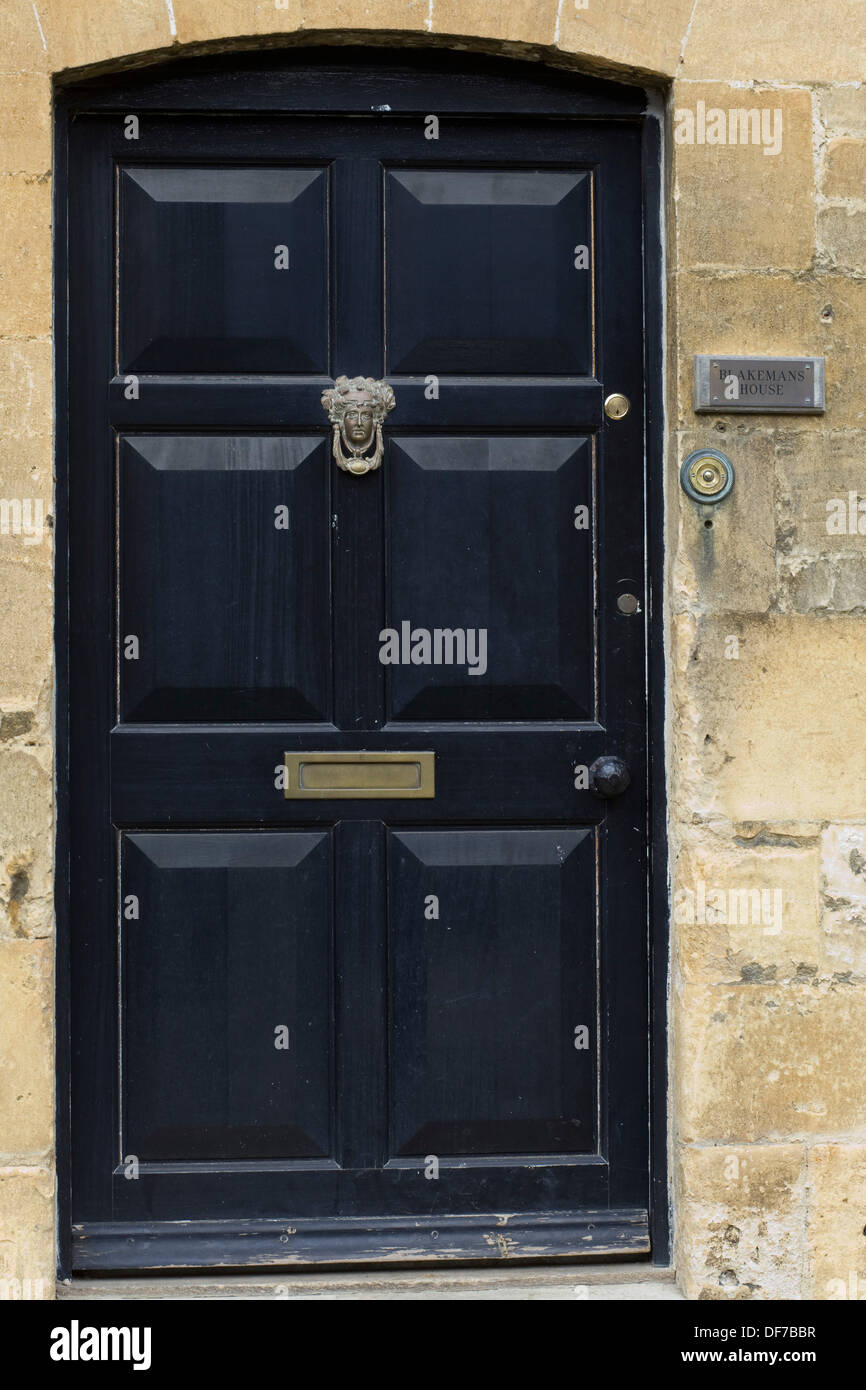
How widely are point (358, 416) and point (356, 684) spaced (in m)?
0.64

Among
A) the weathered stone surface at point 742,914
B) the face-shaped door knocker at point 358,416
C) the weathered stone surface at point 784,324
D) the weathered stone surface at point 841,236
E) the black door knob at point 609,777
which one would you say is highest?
the weathered stone surface at point 841,236

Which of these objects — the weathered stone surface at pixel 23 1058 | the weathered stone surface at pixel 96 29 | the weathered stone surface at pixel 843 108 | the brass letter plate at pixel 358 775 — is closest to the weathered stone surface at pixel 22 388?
the weathered stone surface at pixel 96 29

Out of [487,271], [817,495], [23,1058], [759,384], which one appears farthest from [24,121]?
[23,1058]

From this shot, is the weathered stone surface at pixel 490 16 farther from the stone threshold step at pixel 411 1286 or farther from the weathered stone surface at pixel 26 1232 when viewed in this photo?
the stone threshold step at pixel 411 1286

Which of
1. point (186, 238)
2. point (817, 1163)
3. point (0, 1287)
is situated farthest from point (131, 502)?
point (817, 1163)

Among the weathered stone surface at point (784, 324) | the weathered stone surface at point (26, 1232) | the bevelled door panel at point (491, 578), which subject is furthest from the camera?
the bevelled door panel at point (491, 578)

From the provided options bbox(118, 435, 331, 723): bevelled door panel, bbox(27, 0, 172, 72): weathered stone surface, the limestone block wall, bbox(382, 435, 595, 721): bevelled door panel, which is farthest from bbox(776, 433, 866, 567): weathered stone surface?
bbox(27, 0, 172, 72): weathered stone surface

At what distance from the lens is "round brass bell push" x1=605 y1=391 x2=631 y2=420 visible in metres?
2.98

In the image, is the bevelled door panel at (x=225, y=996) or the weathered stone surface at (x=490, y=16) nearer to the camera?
the weathered stone surface at (x=490, y=16)

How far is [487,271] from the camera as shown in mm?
2992

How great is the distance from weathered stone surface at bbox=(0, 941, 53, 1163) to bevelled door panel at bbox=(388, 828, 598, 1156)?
817 millimetres

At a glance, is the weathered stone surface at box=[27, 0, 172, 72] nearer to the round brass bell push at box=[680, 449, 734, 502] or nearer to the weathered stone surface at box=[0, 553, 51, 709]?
the weathered stone surface at box=[0, 553, 51, 709]

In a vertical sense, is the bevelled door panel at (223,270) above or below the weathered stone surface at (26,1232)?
above

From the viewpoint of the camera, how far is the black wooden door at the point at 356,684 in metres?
2.93
